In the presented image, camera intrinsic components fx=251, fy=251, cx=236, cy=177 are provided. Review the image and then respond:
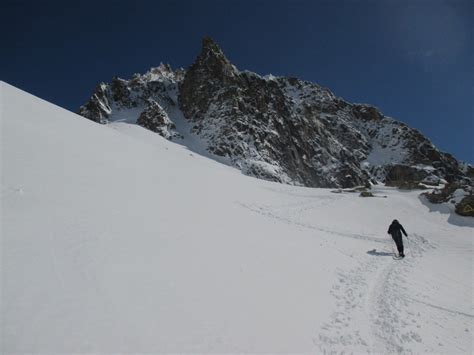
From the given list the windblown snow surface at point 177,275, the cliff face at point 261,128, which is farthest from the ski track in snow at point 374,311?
the cliff face at point 261,128

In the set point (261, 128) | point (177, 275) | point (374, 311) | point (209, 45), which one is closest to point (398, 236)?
point (374, 311)

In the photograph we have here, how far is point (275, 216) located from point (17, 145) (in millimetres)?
13686

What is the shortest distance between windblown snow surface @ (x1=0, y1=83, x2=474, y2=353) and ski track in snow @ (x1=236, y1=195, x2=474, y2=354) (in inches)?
1.4

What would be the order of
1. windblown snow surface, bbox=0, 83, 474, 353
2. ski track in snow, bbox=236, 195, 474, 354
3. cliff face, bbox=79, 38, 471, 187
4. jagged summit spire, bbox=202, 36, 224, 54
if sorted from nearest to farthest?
windblown snow surface, bbox=0, 83, 474, 353 < ski track in snow, bbox=236, 195, 474, 354 < cliff face, bbox=79, 38, 471, 187 < jagged summit spire, bbox=202, 36, 224, 54

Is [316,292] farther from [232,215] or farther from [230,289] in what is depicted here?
[232,215]

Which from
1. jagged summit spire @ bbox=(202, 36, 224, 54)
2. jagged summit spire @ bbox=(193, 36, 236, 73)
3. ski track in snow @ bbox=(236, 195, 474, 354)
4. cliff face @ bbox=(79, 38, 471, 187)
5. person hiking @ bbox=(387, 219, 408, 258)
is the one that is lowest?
ski track in snow @ bbox=(236, 195, 474, 354)

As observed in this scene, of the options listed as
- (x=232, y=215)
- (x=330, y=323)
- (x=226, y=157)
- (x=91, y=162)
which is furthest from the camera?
(x=226, y=157)

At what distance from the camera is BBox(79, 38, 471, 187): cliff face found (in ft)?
238

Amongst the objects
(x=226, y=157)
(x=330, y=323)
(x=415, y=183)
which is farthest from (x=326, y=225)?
(x=226, y=157)

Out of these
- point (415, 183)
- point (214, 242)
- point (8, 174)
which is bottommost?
point (214, 242)

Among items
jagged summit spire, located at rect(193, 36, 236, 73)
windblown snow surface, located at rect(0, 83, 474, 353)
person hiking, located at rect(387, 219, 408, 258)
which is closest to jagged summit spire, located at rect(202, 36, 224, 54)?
jagged summit spire, located at rect(193, 36, 236, 73)

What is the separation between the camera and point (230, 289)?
239 inches

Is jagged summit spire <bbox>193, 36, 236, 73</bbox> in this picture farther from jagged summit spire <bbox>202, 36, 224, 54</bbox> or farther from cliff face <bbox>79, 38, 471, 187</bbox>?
cliff face <bbox>79, 38, 471, 187</bbox>

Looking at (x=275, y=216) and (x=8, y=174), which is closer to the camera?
(x=8, y=174)
